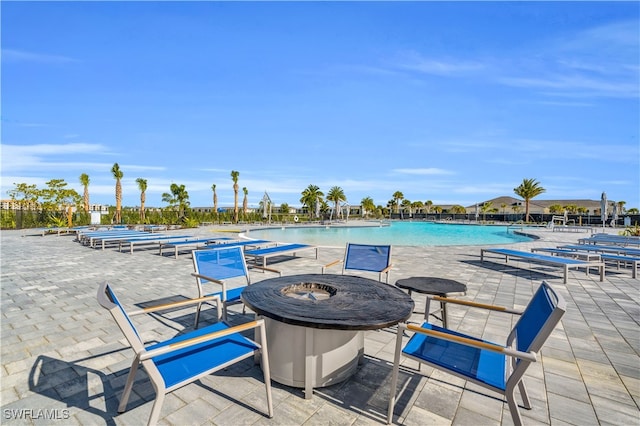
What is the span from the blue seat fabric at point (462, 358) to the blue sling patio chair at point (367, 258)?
2351 mm

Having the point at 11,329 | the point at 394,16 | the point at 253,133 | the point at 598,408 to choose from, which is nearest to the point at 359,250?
the point at 598,408

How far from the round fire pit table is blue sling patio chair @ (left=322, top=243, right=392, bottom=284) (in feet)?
6.57

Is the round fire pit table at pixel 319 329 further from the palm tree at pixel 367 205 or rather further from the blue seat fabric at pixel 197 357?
the palm tree at pixel 367 205

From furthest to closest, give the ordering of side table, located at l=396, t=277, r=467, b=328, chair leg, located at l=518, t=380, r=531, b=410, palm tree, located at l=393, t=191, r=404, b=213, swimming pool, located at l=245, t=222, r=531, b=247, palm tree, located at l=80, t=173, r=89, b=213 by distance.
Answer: palm tree, located at l=393, t=191, r=404, b=213
palm tree, located at l=80, t=173, r=89, b=213
swimming pool, located at l=245, t=222, r=531, b=247
side table, located at l=396, t=277, r=467, b=328
chair leg, located at l=518, t=380, r=531, b=410

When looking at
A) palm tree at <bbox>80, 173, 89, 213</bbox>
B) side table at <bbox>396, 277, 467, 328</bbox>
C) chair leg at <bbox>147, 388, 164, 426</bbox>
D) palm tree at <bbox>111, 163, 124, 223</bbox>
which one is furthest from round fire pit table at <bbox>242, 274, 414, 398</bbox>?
palm tree at <bbox>80, 173, 89, 213</bbox>

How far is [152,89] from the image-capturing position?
16016 millimetres

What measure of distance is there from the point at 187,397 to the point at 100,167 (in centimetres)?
3192

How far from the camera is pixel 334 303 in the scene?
2.43 meters

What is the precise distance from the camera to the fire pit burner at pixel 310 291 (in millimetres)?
2805

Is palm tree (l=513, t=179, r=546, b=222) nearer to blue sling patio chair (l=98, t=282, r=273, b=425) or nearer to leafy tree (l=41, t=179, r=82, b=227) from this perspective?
blue sling patio chair (l=98, t=282, r=273, b=425)

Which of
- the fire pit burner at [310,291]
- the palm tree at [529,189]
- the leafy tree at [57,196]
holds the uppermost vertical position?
the palm tree at [529,189]

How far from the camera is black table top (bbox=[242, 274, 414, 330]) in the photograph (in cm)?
201

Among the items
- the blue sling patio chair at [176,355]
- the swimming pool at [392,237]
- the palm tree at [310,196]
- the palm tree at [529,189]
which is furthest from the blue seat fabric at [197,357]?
the palm tree at [529,189]

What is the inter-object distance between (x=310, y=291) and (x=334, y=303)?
1.94 ft
